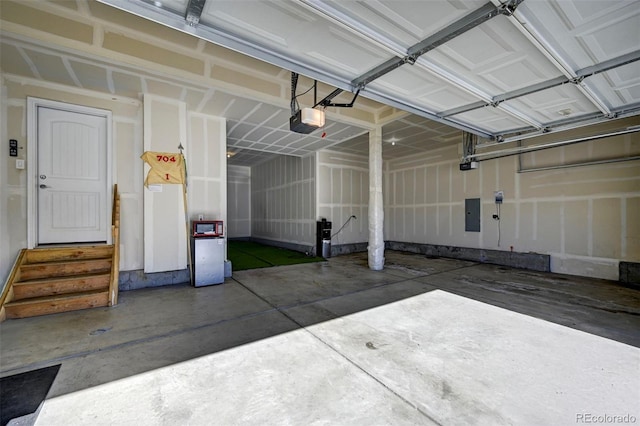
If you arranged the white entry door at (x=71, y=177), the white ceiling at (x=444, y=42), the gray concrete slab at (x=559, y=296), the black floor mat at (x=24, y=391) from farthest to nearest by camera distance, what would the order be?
the white entry door at (x=71, y=177) → the gray concrete slab at (x=559, y=296) → the white ceiling at (x=444, y=42) → the black floor mat at (x=24, y=391)

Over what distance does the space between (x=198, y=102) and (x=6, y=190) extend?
2990mm

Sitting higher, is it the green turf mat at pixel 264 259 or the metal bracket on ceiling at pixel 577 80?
the metal bracket on ceiling at pixel 577 80

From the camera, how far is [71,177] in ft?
13.8

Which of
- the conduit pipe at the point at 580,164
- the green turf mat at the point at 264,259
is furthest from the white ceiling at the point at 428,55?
the green turf mat at the point at 264,259

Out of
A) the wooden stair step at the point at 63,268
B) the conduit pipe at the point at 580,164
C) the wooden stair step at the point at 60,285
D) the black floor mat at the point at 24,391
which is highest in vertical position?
the conduit pipe at the point at 580,164

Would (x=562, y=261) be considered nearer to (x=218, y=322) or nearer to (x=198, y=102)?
(x=218, y=322)

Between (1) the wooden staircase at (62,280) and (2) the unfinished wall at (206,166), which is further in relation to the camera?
(2) the unfinished wall at (206,166)

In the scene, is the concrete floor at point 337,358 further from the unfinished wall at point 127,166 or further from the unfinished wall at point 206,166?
the unfinished wall at point 206,166

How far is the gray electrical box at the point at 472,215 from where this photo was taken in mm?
7355

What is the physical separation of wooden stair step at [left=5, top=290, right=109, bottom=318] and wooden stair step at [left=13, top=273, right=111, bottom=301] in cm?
9

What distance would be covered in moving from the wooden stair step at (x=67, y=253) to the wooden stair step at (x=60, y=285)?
0.37 m

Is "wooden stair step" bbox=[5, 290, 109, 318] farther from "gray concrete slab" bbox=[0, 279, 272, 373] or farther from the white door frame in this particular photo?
the white door frame

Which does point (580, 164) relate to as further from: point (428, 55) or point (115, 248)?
point (115, 248)

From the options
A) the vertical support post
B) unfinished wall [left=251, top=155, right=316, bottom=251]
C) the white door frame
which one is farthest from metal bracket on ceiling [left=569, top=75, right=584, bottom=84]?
the white door frame
